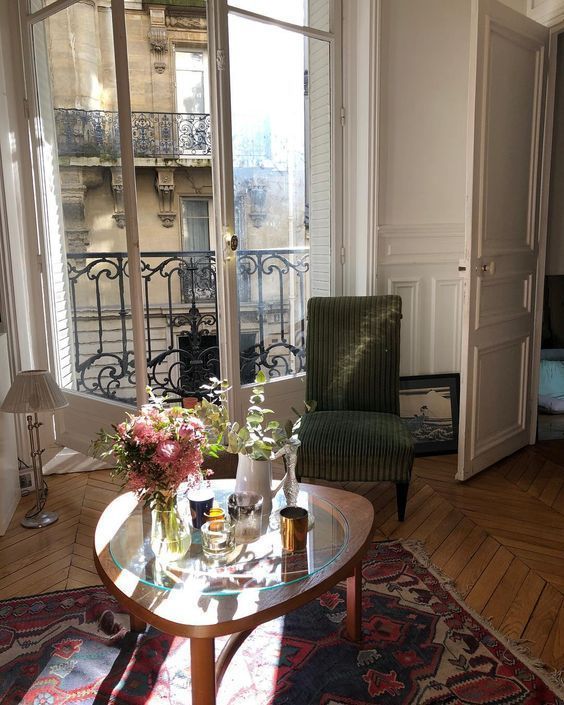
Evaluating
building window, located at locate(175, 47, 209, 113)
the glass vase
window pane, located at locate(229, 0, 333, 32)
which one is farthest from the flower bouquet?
building window, located at locate(175, 47, 209, 113)

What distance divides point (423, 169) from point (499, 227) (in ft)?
2.09

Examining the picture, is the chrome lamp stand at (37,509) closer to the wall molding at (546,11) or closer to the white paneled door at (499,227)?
the white paneled door at (499,227)

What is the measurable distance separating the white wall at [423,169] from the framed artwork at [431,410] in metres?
0.11

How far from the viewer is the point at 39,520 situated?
8.76 ft

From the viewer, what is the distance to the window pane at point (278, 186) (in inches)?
124

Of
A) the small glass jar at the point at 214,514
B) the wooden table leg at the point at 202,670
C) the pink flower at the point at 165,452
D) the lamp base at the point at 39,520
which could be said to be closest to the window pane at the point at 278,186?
the lamp base at the point at 39,520

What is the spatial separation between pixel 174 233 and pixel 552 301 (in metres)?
4.70

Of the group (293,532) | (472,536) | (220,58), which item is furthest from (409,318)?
(293,532)

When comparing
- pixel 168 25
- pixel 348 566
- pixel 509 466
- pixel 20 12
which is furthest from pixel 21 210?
pixel 168 25

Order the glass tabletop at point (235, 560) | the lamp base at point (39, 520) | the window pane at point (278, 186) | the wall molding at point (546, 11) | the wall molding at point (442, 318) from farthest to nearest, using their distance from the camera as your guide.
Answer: the wall molding at point (442, 318), the window pane at point (278, 186), the wall molding at point (546, 11), the lamp base at point (39, 520), the glass tabletop at point (235, 560)

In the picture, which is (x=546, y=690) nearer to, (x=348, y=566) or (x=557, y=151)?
(x=348, y=566)

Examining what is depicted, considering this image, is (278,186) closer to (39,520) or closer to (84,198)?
(84,198)

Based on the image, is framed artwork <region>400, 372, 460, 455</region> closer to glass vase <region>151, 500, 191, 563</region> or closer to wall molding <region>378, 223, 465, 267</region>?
wall molding <region>378, 223, 465, 267</region>

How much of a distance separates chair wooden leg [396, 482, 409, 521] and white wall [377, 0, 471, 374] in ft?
3.67
